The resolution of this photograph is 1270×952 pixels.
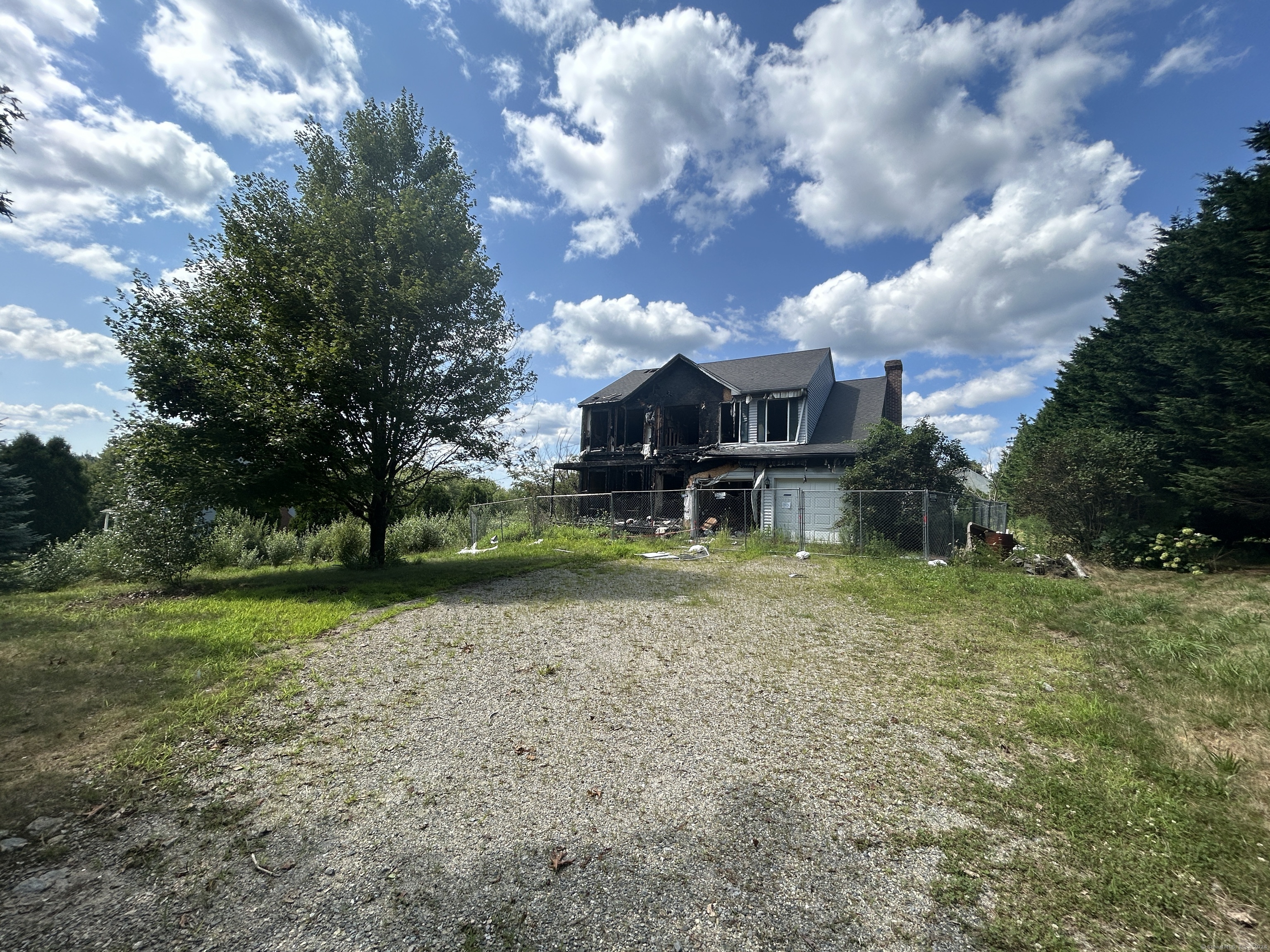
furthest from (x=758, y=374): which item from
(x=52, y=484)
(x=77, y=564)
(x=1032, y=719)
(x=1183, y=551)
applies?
(x=52, y=484)

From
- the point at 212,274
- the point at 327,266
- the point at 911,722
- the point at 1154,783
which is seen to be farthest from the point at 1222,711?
the point at 212,274

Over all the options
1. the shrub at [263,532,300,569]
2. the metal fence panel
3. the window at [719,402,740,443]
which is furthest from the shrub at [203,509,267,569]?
the window at [719,402,740,443]

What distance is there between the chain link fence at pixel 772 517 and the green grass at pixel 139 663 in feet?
26.3

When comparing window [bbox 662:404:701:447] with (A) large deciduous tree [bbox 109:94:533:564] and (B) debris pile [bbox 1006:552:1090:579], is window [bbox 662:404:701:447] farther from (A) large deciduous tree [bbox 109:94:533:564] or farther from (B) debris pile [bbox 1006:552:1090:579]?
(B) debris pile [bbox 1006:552:1090:579]

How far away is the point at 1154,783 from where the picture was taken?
3.37 meters

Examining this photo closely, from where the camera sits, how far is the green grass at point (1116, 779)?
238 centimetres

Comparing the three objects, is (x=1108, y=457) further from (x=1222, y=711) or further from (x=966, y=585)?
(x=1222, y=711)

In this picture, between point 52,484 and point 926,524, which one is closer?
point 926,524

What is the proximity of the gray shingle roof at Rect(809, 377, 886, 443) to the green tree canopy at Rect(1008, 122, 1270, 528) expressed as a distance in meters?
6.22

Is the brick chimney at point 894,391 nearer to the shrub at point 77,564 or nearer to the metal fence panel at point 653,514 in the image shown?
the metal fence panel at point 653,514

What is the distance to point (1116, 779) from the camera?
134 inches

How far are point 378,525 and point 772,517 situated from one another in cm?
1323

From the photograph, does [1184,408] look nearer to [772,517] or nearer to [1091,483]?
[1091,483]

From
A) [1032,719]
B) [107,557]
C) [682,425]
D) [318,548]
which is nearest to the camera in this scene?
[1032,719]
